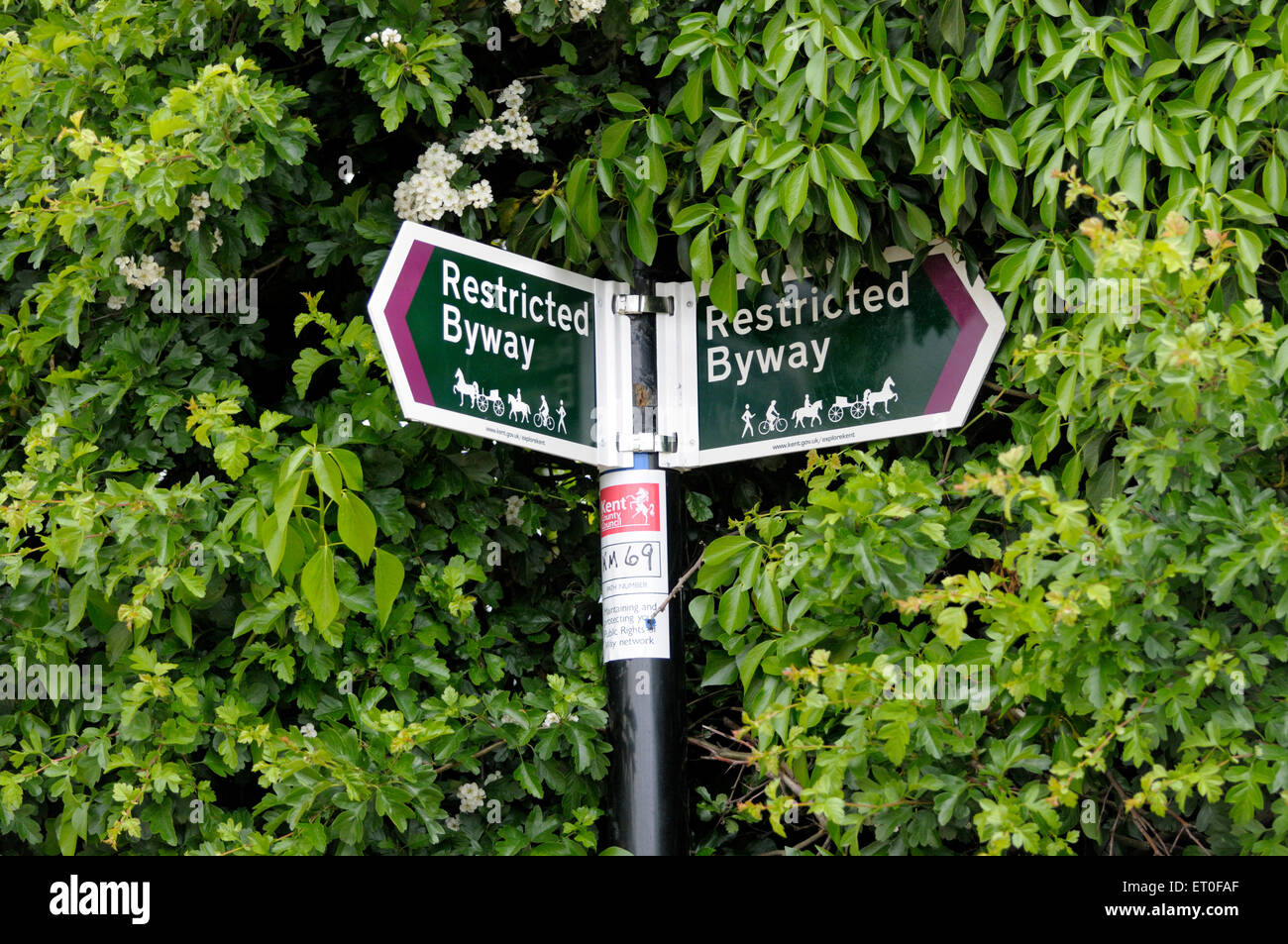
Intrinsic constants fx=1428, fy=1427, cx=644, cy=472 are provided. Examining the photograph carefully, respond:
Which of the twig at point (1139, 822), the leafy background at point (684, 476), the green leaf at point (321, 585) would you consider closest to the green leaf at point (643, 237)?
the leafy background at point (684, 476)

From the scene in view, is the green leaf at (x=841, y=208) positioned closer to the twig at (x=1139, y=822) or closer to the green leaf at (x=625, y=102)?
the green leaf at (x=625, y=102)

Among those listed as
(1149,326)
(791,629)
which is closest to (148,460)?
(791,629)

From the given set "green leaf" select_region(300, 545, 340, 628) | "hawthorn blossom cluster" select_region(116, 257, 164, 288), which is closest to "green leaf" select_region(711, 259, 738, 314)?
"green leaf" select_region(300, 545, 340, 628)

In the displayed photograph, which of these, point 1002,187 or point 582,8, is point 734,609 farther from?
point 582,8

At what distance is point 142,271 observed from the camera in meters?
3.28

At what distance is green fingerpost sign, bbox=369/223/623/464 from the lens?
8.79 ft

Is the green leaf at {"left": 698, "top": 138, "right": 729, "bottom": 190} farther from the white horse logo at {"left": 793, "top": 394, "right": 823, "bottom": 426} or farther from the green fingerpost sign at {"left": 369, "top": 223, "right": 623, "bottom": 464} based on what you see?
the white horse logo at {"left": 793, "top": 394, "right": 823, "bottom": 426}

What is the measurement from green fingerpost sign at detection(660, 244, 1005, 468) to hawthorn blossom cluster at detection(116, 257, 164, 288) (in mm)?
1184

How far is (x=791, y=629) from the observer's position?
9.21ft

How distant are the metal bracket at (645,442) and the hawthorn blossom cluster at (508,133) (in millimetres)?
763

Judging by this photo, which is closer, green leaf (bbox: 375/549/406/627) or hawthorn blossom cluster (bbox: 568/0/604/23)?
green leaf (bbox: 375/549/406/627)

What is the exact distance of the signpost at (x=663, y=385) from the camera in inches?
114

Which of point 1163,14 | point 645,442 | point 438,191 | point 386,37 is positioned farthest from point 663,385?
point 1163,14

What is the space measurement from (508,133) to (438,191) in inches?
9.3
